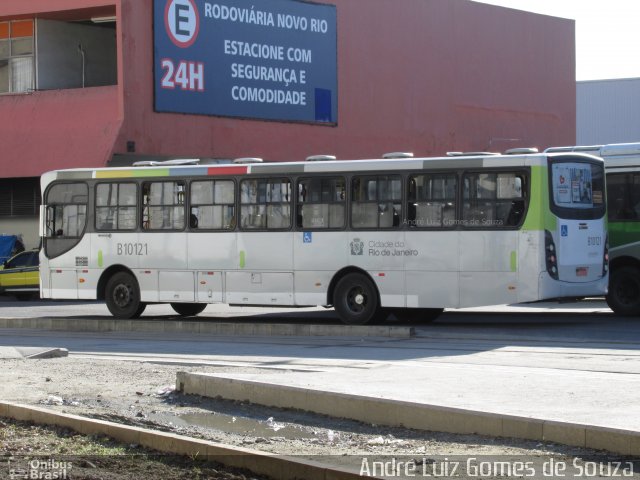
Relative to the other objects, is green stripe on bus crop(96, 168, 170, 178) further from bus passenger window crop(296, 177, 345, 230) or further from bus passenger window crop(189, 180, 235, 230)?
bus passenger window crop(296, 177, 345, 230)

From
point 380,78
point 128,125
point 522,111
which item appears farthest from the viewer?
point 522,111

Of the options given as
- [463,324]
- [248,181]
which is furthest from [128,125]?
[463,324]

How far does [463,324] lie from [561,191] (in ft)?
12.3

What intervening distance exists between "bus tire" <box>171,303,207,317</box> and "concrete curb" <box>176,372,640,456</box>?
13.7 m

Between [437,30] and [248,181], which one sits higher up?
[437,30]

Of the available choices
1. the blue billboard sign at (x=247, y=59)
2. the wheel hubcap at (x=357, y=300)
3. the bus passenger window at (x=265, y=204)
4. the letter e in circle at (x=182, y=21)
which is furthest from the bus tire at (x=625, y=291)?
the letter e in circle at (x=182, y=21)

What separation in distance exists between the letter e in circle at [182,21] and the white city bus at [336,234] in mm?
13754

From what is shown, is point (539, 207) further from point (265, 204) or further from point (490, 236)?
point (265, 204)

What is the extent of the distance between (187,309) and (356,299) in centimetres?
571

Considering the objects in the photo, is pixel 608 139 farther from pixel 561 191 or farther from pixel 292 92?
pixel 561 191

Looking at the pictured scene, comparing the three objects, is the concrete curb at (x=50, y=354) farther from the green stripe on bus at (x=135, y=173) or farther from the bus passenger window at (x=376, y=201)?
the green stripe on bus at (x=135, y=173)

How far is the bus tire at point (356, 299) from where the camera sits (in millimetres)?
22031

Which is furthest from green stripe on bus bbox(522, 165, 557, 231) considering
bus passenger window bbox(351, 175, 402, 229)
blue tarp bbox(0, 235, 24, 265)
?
blue tarp bbox(0, 235, 24, 265)

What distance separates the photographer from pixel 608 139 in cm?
7138
